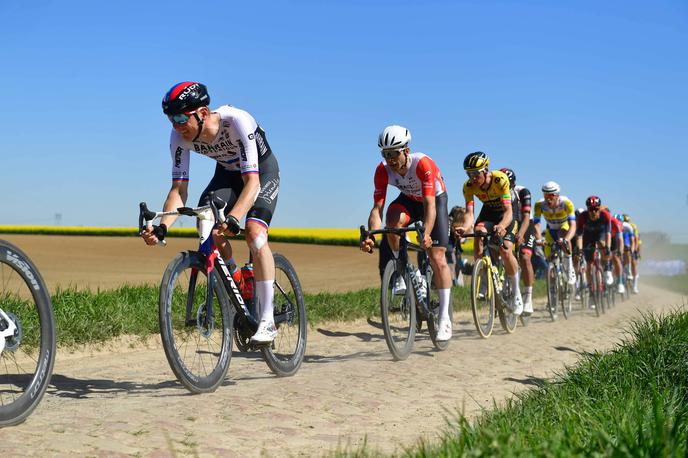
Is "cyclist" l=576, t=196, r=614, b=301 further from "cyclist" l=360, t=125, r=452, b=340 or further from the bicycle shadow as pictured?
the bicycle shadow

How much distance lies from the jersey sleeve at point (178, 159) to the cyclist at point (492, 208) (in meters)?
4.57

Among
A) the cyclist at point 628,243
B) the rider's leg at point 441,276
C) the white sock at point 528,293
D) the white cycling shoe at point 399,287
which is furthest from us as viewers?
the cyclist at point 628,243

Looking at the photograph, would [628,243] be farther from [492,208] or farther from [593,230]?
[492,208]

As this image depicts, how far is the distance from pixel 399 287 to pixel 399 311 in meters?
0.26

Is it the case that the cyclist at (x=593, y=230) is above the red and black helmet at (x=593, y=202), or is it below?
below

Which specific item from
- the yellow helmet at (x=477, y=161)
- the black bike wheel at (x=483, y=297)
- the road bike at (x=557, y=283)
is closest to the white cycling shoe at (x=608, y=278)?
the road bike at (x=557, y=283)

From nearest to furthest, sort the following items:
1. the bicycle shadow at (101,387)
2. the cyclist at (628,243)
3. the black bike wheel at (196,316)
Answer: the black bike wheel at (196,316), the bicycle shadow at (101,387), the cyclist at (628,243)

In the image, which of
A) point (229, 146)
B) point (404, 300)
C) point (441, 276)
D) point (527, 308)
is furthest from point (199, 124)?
point (527, 308)

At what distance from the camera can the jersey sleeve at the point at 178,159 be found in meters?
6.03

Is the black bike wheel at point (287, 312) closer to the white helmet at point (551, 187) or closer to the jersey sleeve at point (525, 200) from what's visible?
the jersey sleeve at point (525, 200)

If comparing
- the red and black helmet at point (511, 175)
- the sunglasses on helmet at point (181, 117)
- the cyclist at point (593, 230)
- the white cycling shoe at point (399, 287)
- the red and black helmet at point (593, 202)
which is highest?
the red and black helmet at point (511, 175)

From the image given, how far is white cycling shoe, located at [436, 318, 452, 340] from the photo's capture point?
846 centimetres

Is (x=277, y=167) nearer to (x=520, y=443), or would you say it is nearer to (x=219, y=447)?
(x=219, y=447)

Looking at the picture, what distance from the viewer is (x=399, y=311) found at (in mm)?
8148
